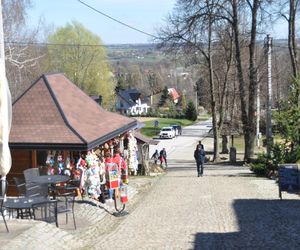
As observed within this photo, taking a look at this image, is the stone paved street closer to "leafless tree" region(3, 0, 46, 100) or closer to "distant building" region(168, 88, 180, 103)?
"leafless tree" region(3, 0, 46, 100)

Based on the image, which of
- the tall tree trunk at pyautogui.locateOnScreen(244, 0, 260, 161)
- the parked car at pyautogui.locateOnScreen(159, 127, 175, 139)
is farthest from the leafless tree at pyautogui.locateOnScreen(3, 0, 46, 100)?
the parked car at pyautogui.locateOnScreen(159, 127, 175, 139)

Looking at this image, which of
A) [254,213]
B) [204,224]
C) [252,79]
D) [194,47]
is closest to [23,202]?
[204,224]

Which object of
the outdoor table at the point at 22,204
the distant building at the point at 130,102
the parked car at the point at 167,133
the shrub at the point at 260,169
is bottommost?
the parked car at the point at 167,133

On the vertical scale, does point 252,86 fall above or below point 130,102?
below

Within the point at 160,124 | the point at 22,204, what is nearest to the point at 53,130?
the point at 22,204

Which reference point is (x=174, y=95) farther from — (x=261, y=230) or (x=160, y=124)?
(x=261, y=230)

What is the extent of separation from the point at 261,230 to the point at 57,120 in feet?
23.0

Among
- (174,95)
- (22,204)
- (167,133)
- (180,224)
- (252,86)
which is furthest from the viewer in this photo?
(174,95)

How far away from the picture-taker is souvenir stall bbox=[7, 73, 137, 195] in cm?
1510

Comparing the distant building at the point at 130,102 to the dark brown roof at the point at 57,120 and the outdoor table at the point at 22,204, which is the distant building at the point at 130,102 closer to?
the dark brown roof at the point at 57,120

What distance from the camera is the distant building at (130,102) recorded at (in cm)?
13350

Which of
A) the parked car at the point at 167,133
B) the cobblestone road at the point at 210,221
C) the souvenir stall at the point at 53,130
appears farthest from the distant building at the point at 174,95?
the souvenir stall at the point at 53,130

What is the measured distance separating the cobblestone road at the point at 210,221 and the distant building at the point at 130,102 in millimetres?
112265

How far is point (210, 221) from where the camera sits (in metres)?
13.0
